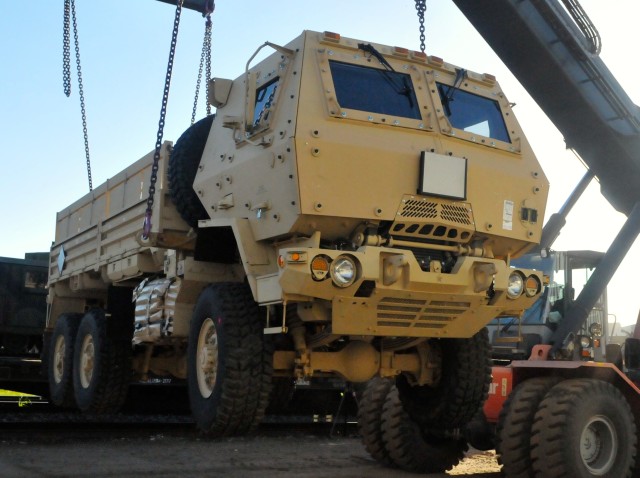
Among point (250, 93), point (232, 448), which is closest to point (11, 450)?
point (232, 448)

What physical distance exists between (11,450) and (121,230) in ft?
8.07

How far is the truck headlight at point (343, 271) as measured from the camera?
17.1 ft

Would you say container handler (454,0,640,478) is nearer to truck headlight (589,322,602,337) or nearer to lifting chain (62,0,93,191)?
truck headlight (589,322,602,337)

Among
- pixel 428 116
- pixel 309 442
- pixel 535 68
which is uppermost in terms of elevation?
pixel 535 68

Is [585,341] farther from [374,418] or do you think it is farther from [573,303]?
[374,418]

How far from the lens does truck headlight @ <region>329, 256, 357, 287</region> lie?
521cm

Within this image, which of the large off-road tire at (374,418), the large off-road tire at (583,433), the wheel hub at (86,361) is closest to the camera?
the large off-road tire at (583,433)

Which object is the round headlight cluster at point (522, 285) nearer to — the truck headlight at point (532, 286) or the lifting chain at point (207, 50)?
the truck headlight at point (532, 286)

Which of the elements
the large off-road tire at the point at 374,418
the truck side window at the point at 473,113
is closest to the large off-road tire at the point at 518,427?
the large off-road tire at the point at 374,418

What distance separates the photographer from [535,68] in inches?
395

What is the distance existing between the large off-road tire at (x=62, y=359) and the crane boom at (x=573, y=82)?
5.74 meters

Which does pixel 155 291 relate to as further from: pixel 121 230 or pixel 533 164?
pixel 533 164

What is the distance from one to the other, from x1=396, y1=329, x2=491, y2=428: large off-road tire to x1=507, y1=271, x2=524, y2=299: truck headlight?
0.64m

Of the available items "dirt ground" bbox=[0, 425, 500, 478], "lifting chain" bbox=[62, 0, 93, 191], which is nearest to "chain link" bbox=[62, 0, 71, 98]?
"lifting chain" bbox=[62, 0, 93, 191]
